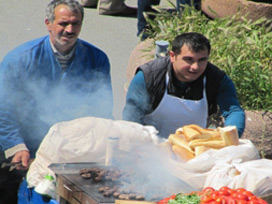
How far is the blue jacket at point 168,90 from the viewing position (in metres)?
3.98

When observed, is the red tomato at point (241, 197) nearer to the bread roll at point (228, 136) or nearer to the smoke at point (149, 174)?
the smoke at point (149, 174)

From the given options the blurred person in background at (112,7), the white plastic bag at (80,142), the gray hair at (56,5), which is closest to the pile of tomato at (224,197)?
the white plastic bag at (80,142)

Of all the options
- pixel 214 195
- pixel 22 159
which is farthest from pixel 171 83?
pixel 214 195

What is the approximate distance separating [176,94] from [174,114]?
146mm

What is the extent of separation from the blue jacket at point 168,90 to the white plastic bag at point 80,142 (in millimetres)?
578

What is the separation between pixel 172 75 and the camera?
13.2 ft

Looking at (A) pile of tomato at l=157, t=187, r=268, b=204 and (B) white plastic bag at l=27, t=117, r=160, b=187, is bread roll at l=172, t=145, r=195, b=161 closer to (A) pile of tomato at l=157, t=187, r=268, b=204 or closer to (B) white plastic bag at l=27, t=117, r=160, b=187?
(B) white plastic bag at l=27, t=117, r=160, b=187

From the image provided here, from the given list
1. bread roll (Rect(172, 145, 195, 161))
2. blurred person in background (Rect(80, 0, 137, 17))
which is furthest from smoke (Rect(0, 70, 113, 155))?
blurred person in background (Rect(80, 0, 137, 17))

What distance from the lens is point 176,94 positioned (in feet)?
13.2

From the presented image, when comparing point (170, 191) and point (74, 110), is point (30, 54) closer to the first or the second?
point (74, 110)

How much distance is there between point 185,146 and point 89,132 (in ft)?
1.93

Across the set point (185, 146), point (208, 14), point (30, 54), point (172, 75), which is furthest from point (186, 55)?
point (208, 14)

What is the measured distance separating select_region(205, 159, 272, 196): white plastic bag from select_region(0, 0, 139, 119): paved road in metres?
3.57

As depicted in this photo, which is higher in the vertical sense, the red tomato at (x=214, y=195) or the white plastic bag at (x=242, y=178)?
the red tomato at (x=214, y=195)
